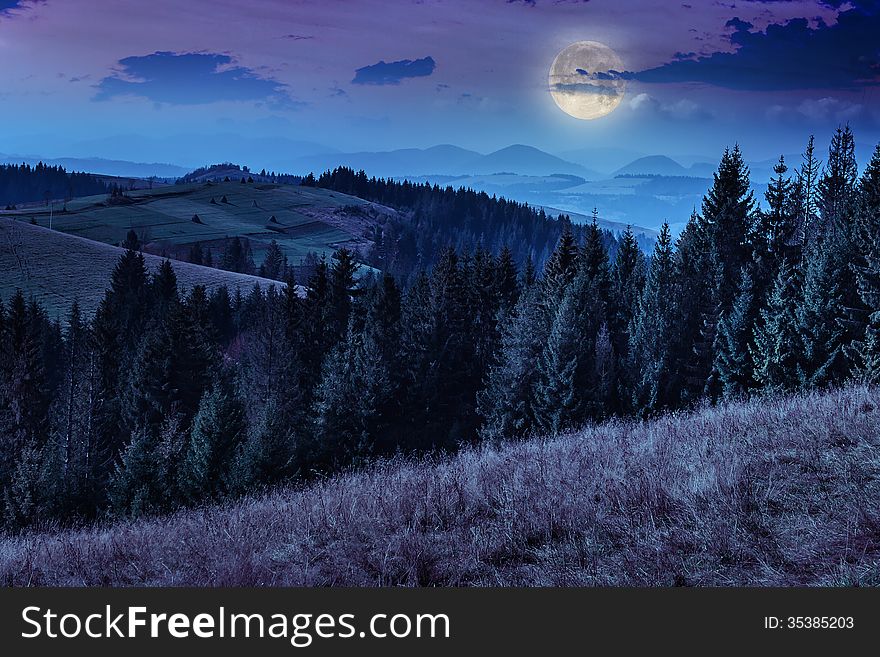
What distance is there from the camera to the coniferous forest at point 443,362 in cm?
3653

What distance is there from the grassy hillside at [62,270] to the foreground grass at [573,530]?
8386cm

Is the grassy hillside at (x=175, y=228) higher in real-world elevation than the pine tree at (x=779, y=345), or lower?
higher

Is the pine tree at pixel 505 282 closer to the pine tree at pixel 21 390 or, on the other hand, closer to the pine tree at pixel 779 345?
the pine tree at pixel 779 345

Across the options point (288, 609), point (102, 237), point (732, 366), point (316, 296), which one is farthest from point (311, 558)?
point (102, 237)

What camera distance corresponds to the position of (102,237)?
15850 centimetres

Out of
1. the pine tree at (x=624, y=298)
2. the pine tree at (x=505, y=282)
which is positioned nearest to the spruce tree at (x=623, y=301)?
the pine tree at (x=624, y=298)

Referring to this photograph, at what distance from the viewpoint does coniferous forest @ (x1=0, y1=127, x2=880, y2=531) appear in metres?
36.5

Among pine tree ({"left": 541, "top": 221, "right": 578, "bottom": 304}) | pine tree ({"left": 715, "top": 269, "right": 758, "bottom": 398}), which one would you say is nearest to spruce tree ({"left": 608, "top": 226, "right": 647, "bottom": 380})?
pine tree ({"left": 541, "top": 221, "right": 578, "bottom": 304})

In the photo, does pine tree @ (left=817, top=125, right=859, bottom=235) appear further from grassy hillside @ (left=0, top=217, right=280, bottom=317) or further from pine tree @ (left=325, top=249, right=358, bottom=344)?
grassy hillside @ (left=0, top=217, right=280, bottom=317)

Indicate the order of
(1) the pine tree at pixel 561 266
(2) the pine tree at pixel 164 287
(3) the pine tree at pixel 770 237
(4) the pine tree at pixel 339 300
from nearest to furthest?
(3) the pine tree at pixel 770 237
(1) the pine tree at pixel 561 266
(4) the pine tree at pixel 339 300
(2) the pine tree at pixel 164 287

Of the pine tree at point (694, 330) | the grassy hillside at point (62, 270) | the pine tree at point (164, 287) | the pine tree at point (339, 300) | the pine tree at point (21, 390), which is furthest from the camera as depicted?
the grassy hillside at point (62, 270)

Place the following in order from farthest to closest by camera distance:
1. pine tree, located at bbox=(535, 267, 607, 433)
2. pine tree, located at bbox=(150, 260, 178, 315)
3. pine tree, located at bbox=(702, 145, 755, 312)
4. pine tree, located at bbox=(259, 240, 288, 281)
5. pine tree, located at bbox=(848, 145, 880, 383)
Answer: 1. pine tree, located at bbox=(259, 240, 288, 281)
2. pine tree, located at bbox=(150, 260, 178, 315)
3. pine tree, located at bbox=(702, 145, 755, 312)
4. pine tree, located at bbox=(535, 267, 607, 433)
5. pine tree, located at bbox=(848, 145, 880, 383)

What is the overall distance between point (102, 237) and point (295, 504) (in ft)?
566

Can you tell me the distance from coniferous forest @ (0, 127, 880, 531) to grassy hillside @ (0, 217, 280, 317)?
24.0 metres
